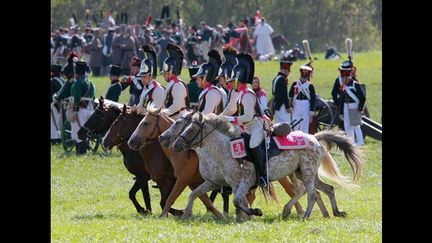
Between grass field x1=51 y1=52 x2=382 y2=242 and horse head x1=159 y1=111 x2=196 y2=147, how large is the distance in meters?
0.76

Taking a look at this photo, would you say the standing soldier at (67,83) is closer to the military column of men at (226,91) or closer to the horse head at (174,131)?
the military column of men at (226,91)

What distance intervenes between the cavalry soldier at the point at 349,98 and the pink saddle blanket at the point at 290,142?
8.46m

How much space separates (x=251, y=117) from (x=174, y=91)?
1.78 metres

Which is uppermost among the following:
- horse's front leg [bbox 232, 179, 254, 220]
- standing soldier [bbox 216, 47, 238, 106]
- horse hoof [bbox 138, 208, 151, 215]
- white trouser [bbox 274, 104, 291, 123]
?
standing soldier [bbox 216, 47, 238, 106]

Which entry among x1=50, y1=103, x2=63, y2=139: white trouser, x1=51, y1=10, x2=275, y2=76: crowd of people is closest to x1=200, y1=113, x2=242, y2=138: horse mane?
x1=50, y1=103, x2=63, y2=139: white trouser

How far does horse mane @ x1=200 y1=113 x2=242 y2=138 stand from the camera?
42.9 feet

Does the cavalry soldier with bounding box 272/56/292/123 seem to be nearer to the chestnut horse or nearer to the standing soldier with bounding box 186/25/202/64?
the chestnut horse

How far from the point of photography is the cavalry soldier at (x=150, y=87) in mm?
15109

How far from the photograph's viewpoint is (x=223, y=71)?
13812 millimetres

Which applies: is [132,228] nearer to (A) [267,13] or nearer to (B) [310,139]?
(B) [310,139]

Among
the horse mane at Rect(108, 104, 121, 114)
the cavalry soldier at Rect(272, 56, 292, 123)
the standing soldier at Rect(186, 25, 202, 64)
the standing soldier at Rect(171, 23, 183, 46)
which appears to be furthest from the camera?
the standing soldier at Rect(171, 23, 183, 46)

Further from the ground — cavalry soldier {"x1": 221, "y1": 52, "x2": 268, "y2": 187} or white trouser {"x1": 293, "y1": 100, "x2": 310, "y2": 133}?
Answer: cavalry soldier {"x1": 221, "y1": 52, "x2": 268, "y2": 187}

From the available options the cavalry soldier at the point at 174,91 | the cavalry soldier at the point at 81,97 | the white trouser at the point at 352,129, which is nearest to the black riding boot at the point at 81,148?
the cavalry soldier at the point at 81,97
